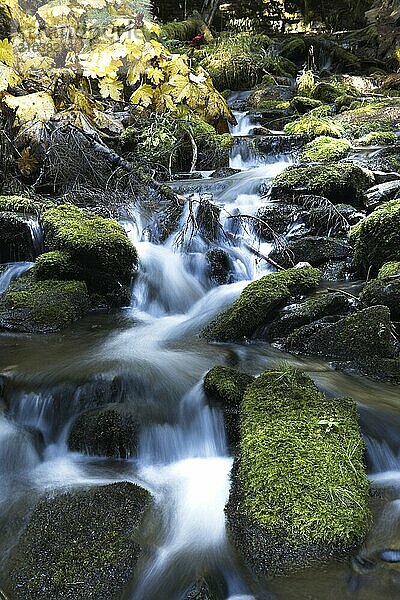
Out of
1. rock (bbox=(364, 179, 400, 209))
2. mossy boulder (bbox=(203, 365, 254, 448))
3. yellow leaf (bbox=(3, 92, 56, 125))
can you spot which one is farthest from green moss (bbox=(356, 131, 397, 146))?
mossy boulder (bbox=(203, 365, 254, 448))

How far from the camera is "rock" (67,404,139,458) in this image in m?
3.20

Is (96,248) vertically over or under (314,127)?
under

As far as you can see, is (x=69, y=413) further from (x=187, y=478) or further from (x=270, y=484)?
(x=270, y=484)

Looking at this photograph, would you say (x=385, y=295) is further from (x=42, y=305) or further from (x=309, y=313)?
(x=42, y=305)

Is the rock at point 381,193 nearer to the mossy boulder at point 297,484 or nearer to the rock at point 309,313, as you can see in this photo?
the rock at point 309,313

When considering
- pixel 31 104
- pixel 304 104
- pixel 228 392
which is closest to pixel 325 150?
pixel 304 104

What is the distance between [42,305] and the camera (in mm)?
5184

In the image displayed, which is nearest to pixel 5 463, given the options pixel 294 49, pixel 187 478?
pixel 187 478

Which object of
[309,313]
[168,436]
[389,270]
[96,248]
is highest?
[96,248]

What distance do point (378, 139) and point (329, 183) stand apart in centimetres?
388

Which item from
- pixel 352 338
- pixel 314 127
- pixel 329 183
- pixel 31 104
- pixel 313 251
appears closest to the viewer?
pixel 352 338

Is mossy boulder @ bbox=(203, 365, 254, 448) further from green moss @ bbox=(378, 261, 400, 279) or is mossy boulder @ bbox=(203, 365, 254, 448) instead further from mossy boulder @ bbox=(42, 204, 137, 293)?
mossy boulder @ bbox=(42, 204, 137, 293)

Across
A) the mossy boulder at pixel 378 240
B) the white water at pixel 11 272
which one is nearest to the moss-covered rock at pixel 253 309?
the mossy boulder at pixel 378 240

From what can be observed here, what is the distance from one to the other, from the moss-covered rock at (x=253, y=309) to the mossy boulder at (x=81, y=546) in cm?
219
